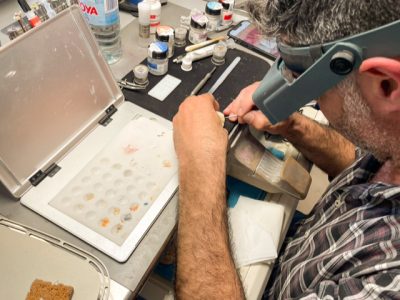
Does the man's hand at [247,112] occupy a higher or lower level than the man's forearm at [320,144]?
higher

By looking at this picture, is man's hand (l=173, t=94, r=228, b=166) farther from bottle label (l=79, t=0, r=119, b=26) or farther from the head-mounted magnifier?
bottle label (l=79, t=0, r=119, b=26)

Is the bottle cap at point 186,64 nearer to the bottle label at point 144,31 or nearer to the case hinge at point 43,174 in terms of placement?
the bottle label at point 144,31

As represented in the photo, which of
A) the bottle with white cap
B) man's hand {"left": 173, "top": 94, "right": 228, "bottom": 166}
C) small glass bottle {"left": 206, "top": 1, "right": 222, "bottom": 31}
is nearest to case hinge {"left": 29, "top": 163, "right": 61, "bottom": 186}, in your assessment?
man's hand {"left": 173, "top": 94, "right": 228, "bottom": 166}

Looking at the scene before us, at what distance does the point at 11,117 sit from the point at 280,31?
498 mm

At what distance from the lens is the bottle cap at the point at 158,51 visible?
37.3 inches

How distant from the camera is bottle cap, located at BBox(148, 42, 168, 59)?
0.95 meters

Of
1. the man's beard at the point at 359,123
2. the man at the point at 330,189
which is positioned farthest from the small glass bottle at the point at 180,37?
the man's beard at the point at 359,123

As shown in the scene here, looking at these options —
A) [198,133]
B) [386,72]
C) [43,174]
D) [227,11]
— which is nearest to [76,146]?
[43,174]

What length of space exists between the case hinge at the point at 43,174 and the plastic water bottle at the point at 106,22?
0.28 metres

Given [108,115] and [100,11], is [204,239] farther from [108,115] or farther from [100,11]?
[100,11]

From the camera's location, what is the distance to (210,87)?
3.26 feet

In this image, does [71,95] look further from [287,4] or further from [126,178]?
Result: [287,4]

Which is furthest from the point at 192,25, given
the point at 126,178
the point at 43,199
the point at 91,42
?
the point at 43,199

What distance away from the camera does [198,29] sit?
3.61 ft
